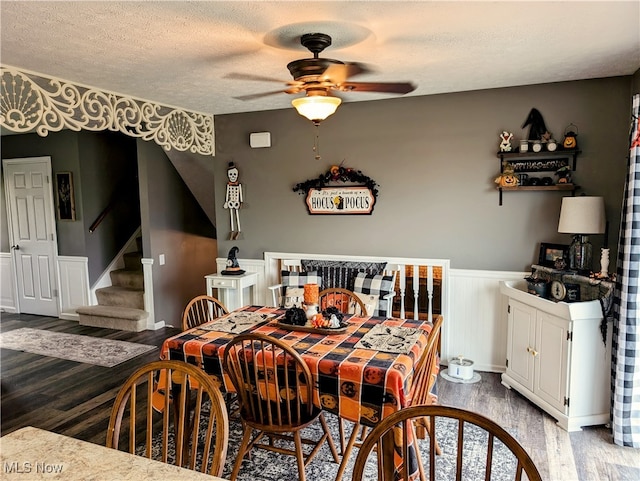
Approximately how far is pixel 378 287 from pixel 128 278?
378cm

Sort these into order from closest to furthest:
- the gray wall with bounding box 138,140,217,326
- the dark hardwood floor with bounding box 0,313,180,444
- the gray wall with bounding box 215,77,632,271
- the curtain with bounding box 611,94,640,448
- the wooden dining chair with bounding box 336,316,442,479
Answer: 1. the wooden dining chair with bounding box 336,316,442,479
2. the curtain with bounding box 611,94,640,448
3. the dark hardwood floor with bounding box 0,313,180,444
4. the gray wall with bounding box 215,77,632,271
5. the gray wall with bounding box 138,140,217,326

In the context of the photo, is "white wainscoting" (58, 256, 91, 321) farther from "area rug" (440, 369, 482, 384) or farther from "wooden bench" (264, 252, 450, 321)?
"area rug" (440, 369, 482, 384)

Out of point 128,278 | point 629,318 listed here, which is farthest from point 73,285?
point 629,318

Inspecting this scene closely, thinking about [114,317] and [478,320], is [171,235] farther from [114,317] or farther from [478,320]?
[478,320]

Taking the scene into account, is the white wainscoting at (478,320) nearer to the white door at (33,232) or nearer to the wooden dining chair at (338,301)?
the wooden dining chair at (338,301)

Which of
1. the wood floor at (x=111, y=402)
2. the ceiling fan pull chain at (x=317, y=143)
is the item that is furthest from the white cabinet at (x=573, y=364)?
the ceiling fan pull chain at (x=317, y=143)

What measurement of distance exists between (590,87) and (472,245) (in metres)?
1.57

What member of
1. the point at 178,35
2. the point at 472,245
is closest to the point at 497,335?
the point at 472,245

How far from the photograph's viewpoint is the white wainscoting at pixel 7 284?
645 cm

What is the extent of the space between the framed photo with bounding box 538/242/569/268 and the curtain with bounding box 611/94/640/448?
734mm

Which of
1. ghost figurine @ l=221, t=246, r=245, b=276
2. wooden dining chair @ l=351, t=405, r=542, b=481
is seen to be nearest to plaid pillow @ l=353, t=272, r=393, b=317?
wooden dining chair @ l=351, t=405, r=542, b=481

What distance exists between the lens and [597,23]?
2.35 m

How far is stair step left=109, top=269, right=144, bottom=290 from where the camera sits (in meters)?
5.97

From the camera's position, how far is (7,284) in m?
6.49
